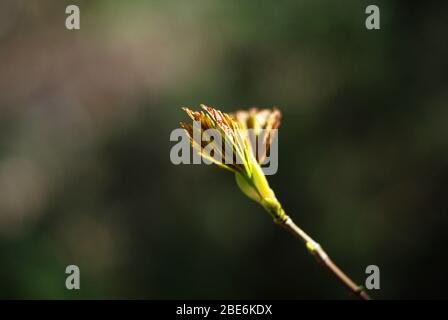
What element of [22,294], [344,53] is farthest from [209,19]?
[22,294]

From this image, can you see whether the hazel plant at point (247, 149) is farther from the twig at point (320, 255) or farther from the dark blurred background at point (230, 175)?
the dark blurred background at point (230, 175)

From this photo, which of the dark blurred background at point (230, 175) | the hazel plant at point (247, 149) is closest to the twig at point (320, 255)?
the hazel plant at point (247, 149)

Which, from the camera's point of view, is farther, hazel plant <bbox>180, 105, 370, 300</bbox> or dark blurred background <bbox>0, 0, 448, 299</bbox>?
dark blurred background <bbox>0, 0, 448, 299</bbox>

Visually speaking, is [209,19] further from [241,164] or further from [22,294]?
[241,164]

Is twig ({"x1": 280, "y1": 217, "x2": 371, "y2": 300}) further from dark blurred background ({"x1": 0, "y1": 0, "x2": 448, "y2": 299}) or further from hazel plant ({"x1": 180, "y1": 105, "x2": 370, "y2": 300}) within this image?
dark blurred background ({"x1": 0, "y1": 0, "x2": 448, "y2": 299})

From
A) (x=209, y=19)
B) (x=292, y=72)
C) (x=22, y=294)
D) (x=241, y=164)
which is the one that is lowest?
(x=22, y=294)

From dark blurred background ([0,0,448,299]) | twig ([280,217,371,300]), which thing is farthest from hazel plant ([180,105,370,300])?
dark blurred background ([0,0,448,299])

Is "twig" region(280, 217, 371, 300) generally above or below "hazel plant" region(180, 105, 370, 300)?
below
